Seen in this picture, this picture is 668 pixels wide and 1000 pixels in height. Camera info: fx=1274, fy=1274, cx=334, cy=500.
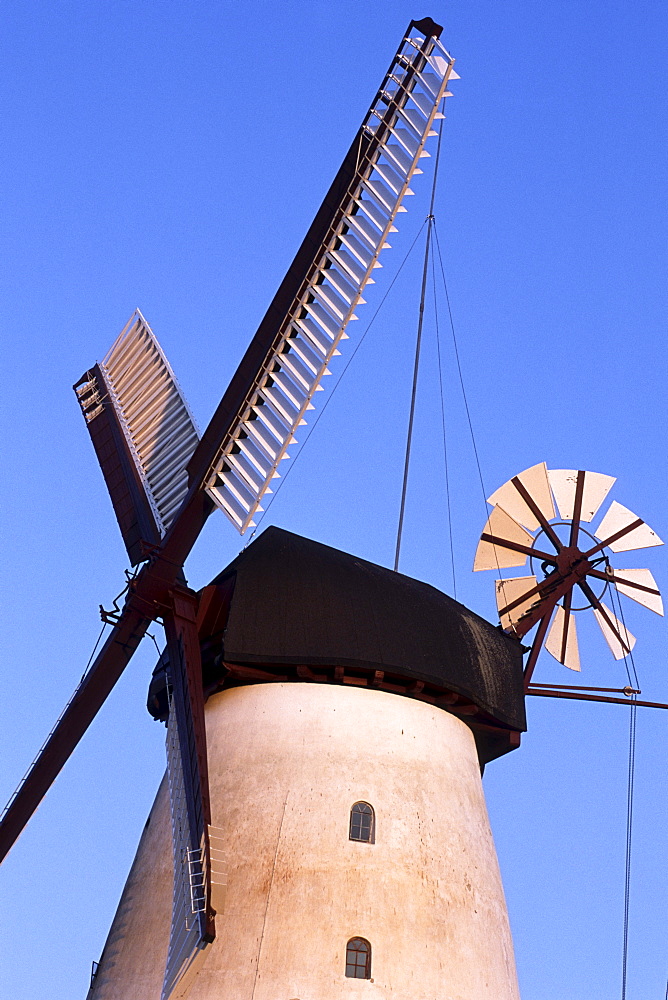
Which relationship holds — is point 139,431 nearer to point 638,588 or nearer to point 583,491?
point 583,491

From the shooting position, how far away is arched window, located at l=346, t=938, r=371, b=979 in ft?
51.3

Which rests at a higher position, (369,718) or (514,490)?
(514,490)

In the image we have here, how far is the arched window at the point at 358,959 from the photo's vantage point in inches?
615

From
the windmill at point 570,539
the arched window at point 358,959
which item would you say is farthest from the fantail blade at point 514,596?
the arched window at point 358,959

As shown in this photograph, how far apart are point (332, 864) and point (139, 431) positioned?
348 inches

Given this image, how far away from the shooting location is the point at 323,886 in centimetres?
1611

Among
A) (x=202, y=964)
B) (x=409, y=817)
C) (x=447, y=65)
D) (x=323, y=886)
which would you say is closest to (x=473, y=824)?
(x=409, y=817)

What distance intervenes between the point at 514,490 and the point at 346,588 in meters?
5.13

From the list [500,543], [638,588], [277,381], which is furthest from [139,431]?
[638,588]

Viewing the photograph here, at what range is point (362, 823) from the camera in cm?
1678

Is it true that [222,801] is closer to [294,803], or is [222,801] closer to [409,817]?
[294,803]

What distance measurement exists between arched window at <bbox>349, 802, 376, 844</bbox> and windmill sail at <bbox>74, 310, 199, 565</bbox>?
16.5 ft

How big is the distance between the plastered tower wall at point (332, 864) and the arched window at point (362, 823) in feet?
0.30

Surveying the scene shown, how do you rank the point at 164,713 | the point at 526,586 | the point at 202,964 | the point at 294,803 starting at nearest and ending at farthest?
1. the point at 202,964
2. the point at 294,803
3. the point at 164,713
4. the point at 526,586
